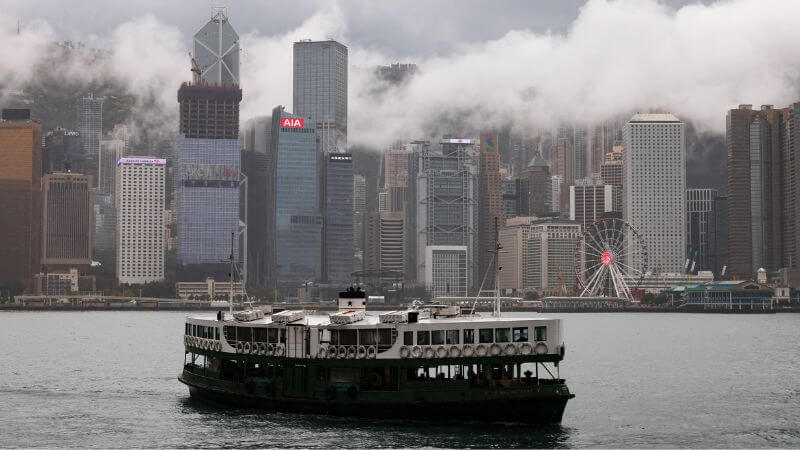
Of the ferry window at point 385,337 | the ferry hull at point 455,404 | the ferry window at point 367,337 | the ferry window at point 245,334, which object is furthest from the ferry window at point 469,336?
the ferry window at point 245,334

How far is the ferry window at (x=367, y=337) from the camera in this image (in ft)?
168

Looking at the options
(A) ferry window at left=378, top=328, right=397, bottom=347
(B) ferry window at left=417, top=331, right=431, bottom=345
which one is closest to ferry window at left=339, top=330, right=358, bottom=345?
(A) ferry window at left=378, top=328, right=397, bottom=347

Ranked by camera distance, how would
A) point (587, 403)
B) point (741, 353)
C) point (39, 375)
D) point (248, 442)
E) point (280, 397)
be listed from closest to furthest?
point (248, 442) < point (280, 397) < point (587, 403) < point (39, 375) < point (741, 353)

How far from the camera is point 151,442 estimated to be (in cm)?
5006

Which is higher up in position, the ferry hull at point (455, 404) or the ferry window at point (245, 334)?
the ferry window at point (245, 334)

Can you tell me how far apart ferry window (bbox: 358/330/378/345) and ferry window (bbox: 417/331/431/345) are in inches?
75.0

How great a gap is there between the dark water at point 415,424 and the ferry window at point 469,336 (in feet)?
11.4

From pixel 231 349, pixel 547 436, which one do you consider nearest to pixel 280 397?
pixel 231 349

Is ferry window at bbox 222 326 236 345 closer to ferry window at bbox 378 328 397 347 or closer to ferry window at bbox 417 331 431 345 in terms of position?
ferry window at bbox 378 328 397 347

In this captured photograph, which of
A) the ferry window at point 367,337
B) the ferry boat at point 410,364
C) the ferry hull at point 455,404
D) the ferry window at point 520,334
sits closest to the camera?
the ferry hull at point 455,404

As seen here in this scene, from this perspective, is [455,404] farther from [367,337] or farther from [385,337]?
[367,337]

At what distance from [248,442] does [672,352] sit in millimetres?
67215

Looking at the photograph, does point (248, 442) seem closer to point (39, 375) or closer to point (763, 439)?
point (763, 439)

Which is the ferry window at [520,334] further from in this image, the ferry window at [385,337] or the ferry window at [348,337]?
the ferry window at [348,337]
